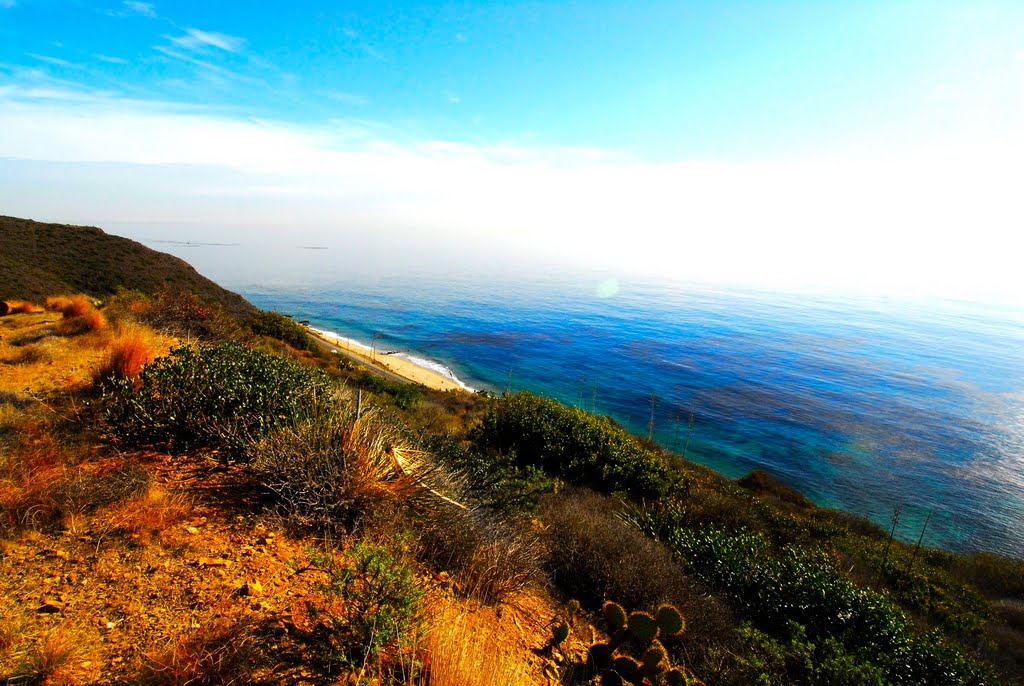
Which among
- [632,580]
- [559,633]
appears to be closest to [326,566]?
[559,633]

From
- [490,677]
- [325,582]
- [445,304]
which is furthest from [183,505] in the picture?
[445,304]

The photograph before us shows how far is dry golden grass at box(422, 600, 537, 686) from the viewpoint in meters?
2.34

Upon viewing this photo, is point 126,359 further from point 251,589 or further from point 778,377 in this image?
point 778,377

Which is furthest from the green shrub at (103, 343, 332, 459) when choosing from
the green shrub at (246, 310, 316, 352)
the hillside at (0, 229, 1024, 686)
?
the green shrub at (246, 310, 316, 352)

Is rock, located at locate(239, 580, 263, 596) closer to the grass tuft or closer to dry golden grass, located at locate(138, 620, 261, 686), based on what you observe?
dry golden grass, located at locate(138, 620, 261, 686)

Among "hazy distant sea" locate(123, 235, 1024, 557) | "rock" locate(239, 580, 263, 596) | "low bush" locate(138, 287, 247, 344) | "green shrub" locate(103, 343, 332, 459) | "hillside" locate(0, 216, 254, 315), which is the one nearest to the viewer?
"rock" locate(239, 580, 263, 596)

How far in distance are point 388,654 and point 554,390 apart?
34.2 m

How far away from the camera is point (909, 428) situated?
3350cm

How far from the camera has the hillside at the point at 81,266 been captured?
87.8ft

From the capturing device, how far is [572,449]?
1027 cm

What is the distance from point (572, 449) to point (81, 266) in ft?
135

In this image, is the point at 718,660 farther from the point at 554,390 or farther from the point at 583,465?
the point at 554,390

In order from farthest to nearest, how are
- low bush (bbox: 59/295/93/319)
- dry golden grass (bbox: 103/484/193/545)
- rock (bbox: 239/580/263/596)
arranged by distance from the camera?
low bush (bbox: 59/295/93/319), dry golden grass (bbox: 103/484/193/545), rock (bbox: 239/580/263/596)

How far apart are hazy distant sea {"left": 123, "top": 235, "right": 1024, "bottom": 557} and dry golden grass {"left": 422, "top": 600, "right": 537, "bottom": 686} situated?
24.5 metres
